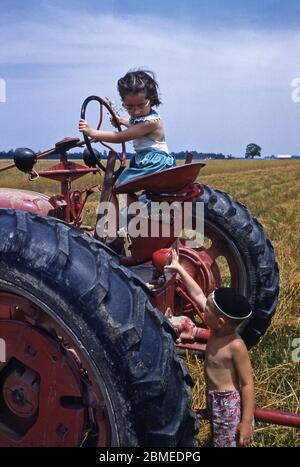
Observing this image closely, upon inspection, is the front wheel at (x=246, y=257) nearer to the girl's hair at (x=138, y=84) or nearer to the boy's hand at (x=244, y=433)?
the girl's hair at (x=138, y=84)

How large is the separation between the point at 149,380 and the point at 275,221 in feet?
25.4

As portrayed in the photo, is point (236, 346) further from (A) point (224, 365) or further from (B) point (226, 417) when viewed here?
(B) point (226, 417)

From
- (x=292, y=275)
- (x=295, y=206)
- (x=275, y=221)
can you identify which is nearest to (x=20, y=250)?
(x=292, y=275)

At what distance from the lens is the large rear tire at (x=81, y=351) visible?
1711mm

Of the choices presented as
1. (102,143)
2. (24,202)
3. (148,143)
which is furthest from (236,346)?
(24,202)

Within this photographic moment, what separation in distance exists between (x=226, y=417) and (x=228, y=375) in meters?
0.16

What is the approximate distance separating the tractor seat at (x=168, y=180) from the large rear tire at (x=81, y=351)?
1.75 feet

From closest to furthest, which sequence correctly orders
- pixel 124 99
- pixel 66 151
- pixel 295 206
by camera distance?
pixel 124 99
pixel 66 151
pixel 295 206

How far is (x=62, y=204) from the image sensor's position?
9.03 ft

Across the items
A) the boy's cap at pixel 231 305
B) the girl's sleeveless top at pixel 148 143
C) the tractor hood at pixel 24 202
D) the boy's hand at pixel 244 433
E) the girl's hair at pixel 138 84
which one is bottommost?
the boy's hand at pixel 244 433

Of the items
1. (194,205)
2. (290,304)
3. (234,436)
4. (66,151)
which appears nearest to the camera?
(234,436)

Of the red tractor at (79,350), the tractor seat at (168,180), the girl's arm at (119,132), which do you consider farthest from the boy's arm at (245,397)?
the girl's arm at (119,132)

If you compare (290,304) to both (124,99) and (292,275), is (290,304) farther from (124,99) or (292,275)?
(124,99)

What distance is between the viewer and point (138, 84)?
8.51 ft
